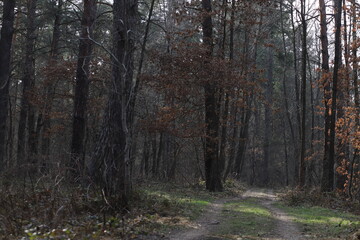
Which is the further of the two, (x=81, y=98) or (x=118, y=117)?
(x=81, y=98)

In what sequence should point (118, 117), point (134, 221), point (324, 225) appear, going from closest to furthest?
point (134, 221) → point (118, 117) → point (324, 225)

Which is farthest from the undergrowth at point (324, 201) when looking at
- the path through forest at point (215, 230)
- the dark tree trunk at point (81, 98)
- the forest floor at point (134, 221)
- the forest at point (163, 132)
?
the dark tree trunk at point (81, 98)

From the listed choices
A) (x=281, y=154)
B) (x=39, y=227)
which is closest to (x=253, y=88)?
(x=39, y=227)

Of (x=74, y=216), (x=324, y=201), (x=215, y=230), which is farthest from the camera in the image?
(x=324, y=201)

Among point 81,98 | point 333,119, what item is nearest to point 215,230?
point 81,98

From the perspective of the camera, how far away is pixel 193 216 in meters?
10.4

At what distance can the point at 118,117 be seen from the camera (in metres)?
9.87

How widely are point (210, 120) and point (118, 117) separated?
29.1ft

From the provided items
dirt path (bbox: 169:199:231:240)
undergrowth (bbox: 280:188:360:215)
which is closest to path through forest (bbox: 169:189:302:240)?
dirt path (bbox: 169:199:231:240)

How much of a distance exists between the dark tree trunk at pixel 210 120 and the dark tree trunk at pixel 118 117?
24.3 ft

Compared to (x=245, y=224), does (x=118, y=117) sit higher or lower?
higher

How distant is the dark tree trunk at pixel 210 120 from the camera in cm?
1778

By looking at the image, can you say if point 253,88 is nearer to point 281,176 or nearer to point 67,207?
point 67,207

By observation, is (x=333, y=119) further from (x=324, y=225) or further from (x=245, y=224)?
(x=245, y=224)
